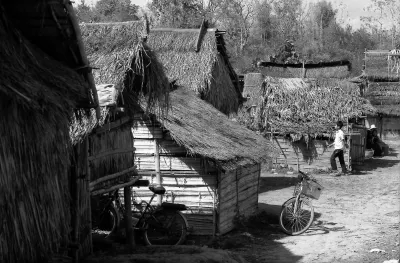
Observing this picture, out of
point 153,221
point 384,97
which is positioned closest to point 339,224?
point 153,221

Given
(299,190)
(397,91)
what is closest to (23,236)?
(299,190)

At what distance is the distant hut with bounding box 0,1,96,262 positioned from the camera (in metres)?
5.81

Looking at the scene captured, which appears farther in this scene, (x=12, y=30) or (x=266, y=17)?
(x=266, y=17)

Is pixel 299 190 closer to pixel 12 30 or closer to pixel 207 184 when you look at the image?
pixel 207 184

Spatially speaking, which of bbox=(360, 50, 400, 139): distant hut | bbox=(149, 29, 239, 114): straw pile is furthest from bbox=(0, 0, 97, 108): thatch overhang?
bbox=(360, 50, 400, 139): distant hut

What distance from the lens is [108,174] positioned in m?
9.48

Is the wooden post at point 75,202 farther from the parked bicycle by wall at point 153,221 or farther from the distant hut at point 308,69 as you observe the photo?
the distant hut at point 308,69

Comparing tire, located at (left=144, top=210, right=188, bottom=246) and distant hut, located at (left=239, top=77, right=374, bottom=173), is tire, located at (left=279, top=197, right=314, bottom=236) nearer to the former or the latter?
tire, located at (left=144, top=210, right=188, bottom=246)

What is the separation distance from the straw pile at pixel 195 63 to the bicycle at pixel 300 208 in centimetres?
524

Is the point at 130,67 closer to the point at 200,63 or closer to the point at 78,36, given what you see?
the point at 78,36

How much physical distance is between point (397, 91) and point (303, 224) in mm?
20082

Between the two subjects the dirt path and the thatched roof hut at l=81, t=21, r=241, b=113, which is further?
the thatched roof hut at l=81, t=21, r=241, b=113

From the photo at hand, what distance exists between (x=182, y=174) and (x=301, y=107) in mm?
10362

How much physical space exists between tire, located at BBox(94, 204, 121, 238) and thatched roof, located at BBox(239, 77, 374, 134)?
11.5 m
